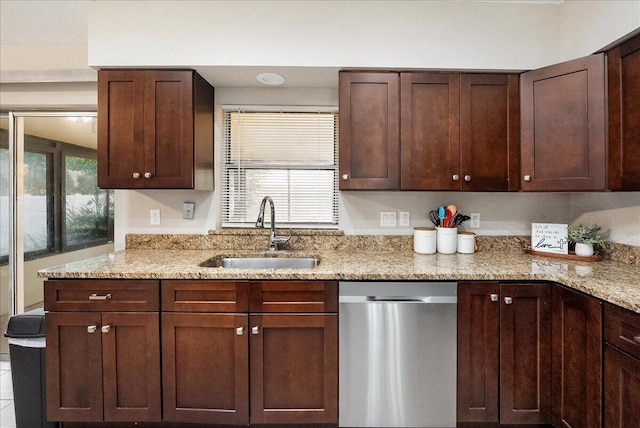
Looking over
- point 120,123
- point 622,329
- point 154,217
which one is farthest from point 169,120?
point 622,329

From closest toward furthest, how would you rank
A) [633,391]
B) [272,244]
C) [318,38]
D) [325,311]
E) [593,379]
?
[633,391] → [593,379] → [325,311] → [318,38] → [272,244]

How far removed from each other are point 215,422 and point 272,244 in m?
1.10

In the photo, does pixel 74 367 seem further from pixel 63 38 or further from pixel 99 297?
pixel 63 38

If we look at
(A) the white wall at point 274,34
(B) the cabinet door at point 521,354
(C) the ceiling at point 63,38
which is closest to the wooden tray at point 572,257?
(B) the cabinet door at point 521,354

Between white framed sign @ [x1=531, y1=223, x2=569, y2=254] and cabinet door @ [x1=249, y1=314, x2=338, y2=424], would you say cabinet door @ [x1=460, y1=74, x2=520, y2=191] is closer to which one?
white framed sign @ [x1=531, y1=223, x2=569, y2=254]

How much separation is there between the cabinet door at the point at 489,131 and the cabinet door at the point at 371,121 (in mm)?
431

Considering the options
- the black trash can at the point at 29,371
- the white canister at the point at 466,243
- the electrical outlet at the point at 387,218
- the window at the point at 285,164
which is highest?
the window at the point at 285,164

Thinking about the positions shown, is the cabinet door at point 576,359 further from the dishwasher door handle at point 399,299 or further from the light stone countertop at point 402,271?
the dishwasher door handle at point 399,299

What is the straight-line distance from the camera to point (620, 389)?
139 cm

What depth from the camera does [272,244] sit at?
96.3 inches

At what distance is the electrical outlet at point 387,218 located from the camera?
2.56 meters

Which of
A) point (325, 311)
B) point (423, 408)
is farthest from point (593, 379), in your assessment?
Answer: point (325, 311)

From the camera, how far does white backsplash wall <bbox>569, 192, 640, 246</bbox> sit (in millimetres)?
2006

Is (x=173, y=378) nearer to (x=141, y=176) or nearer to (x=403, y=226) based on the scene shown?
(x=141, y=176)
